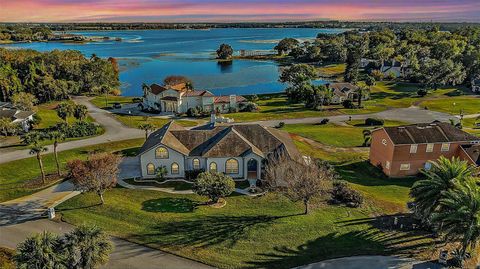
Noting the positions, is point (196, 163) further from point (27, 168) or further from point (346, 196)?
point (27, 168)

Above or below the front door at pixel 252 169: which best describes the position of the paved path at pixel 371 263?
below

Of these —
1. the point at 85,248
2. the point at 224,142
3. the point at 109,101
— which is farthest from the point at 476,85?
the point at 85,248

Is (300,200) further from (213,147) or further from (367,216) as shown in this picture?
(213,147)

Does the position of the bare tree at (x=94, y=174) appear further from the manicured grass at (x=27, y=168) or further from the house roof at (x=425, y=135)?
the house roof at (x=425, y=135)

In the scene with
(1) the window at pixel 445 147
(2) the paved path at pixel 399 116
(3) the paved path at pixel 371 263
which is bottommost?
(3) the paved path at pixel 371 263

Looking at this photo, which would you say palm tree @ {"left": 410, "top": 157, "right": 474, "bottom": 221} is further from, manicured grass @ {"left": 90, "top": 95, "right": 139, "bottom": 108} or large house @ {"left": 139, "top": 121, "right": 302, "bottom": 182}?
manicured grass @ {"left": 90, "top": 95, "right": 139, "bottom": 108}

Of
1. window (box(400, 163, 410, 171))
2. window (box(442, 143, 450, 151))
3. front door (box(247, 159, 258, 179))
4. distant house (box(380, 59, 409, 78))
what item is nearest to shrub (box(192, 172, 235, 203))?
front door (box(247, 159, 258, 179))

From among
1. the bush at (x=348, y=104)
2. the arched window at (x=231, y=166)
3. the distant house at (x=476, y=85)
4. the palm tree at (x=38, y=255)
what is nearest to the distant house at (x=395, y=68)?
the distant house at (x=476, y=85)

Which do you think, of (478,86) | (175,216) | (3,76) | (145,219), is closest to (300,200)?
(175,216)
